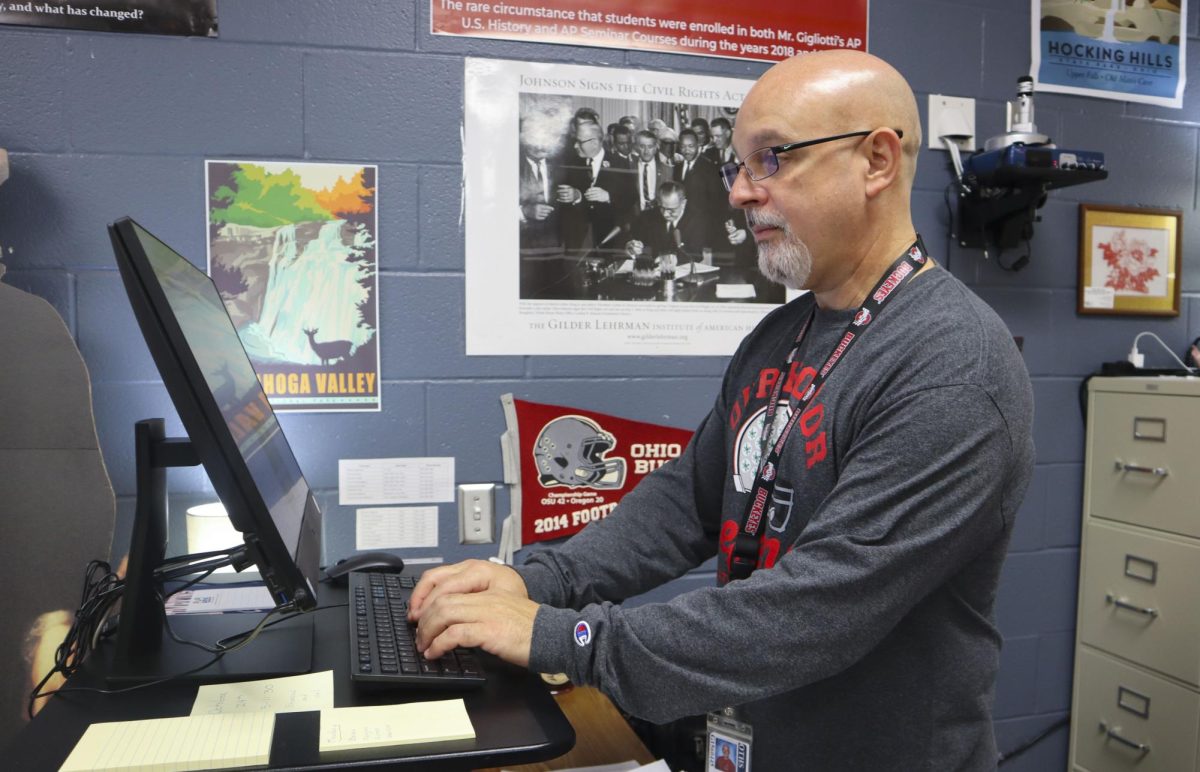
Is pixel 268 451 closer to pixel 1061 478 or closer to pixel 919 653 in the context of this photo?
pixel 919 653

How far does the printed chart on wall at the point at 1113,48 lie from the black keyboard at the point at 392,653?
2108mm

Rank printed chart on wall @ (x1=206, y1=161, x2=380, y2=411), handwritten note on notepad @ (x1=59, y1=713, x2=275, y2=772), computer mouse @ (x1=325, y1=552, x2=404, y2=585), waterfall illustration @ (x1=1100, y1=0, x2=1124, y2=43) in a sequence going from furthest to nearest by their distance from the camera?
waterfall illustration @ (x1=1100, y1=0, x2=1124, y2=43) < printed chart on wall @ (x1=206, y1=161, x2=380, y2=411) < computer mouse @ (x1=325, y1=552, x2=404, y2=585) < handwritten note on notepad @ (x1=59, y1=713, x2=275, y2=772)

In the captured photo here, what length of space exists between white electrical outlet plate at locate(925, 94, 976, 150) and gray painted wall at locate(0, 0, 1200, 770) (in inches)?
1.1

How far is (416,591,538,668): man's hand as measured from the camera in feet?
2.90

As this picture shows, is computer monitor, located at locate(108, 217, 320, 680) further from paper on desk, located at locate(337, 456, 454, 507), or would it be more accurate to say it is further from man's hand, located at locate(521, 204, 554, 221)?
man's hand, located at locate(521, 204, 554, 221)

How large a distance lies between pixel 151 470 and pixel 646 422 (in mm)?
1203

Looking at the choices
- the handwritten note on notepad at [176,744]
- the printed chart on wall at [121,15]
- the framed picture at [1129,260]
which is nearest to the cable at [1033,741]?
the framed picture at [1129,260]

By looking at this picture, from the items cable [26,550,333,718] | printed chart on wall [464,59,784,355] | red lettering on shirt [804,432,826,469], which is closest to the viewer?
cable [26,550,333,718]

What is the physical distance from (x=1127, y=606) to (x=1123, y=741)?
0.35m

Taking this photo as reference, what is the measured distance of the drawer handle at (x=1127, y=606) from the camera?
2047mm

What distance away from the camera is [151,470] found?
958 mm

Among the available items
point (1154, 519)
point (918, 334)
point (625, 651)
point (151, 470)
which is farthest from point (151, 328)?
point (1154, 519)

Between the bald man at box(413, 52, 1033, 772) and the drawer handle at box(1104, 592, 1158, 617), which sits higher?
the bald man at box(413, 52, 1033, 772)

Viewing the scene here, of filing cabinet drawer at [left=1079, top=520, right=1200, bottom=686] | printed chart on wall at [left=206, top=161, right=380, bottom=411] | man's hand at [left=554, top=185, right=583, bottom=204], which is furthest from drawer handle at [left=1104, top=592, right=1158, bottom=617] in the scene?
printed chart on wall at [left=206, top=161, right=380, bottom=411]
